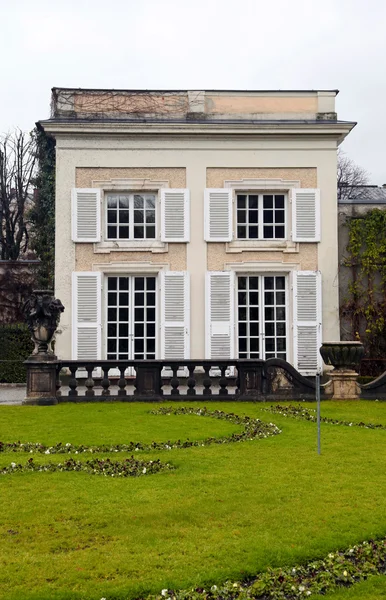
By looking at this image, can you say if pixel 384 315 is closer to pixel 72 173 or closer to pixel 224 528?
pixel 72 173

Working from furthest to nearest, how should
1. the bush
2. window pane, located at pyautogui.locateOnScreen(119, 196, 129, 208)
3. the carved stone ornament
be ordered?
the bush, window pane, located at pyautogui.locateOnScreen(119, 196, 129, 208), the carved stone ornament

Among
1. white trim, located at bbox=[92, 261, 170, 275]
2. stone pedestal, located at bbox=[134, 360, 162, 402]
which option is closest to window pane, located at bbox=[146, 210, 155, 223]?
white trim, located at bbox=[92, 261, 170, 275]

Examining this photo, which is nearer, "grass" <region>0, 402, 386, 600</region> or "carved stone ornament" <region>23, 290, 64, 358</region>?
"grass" <region>0, 402, 386, 600</region>

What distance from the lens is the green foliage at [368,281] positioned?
675 inches

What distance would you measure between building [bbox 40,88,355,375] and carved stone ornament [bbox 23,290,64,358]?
3966 millimetres

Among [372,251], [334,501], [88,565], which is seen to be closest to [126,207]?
[372,251]

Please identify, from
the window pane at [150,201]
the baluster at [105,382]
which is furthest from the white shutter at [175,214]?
the baluster at [105,382]

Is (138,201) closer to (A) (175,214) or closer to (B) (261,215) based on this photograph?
(A) (175,214)

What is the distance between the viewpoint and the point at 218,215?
55.3 ft

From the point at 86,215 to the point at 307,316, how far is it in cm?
563

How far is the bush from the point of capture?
17781 mm

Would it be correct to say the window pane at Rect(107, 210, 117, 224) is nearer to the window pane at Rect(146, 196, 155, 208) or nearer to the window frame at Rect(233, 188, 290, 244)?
the window pane at Rect(146, 196, 155, 208)

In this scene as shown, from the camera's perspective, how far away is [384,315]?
17.2m

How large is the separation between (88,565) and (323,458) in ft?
11.5
